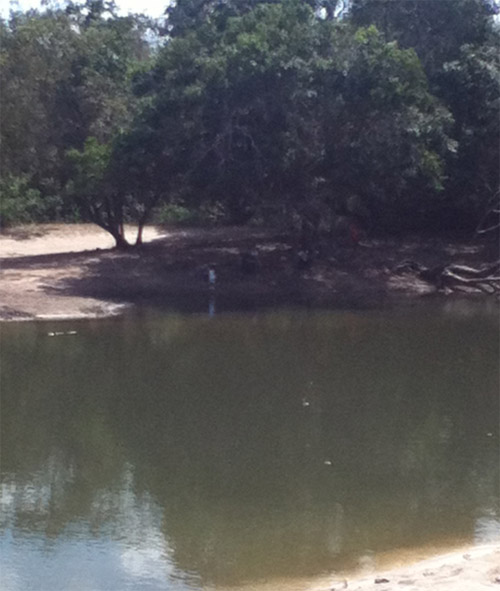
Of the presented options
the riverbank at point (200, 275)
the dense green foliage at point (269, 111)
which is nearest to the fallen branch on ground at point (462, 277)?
the riverbank at point (200, 275)

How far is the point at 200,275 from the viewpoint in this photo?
23875mm

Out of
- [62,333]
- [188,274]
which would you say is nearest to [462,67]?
[188,274]

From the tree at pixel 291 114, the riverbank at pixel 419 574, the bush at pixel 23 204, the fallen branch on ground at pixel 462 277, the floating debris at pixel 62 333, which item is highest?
the tree at pixel 291 114

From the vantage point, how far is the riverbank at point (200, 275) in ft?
69.8

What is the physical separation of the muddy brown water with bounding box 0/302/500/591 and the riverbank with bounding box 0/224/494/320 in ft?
7.26

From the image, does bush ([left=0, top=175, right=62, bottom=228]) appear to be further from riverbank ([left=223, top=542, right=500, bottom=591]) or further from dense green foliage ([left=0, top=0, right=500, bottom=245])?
riverbank ([left=223, top=542, right=500, bottom=591])

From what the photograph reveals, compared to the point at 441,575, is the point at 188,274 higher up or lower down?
higher up

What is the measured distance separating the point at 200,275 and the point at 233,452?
12.5m

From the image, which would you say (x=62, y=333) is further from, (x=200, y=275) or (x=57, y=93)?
(x=57, y=93)

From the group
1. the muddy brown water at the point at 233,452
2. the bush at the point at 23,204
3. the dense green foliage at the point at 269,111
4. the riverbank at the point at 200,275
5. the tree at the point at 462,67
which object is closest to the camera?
the muddy brown water at the point at 233,452

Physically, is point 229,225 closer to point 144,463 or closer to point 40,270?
point 40,270

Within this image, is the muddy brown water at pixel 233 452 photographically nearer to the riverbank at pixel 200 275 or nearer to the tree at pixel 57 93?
the riverbank at pixel 200 275

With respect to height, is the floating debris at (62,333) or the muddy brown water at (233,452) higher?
the floating debris at (62,333)

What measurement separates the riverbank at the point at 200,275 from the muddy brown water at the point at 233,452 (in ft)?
7.26
